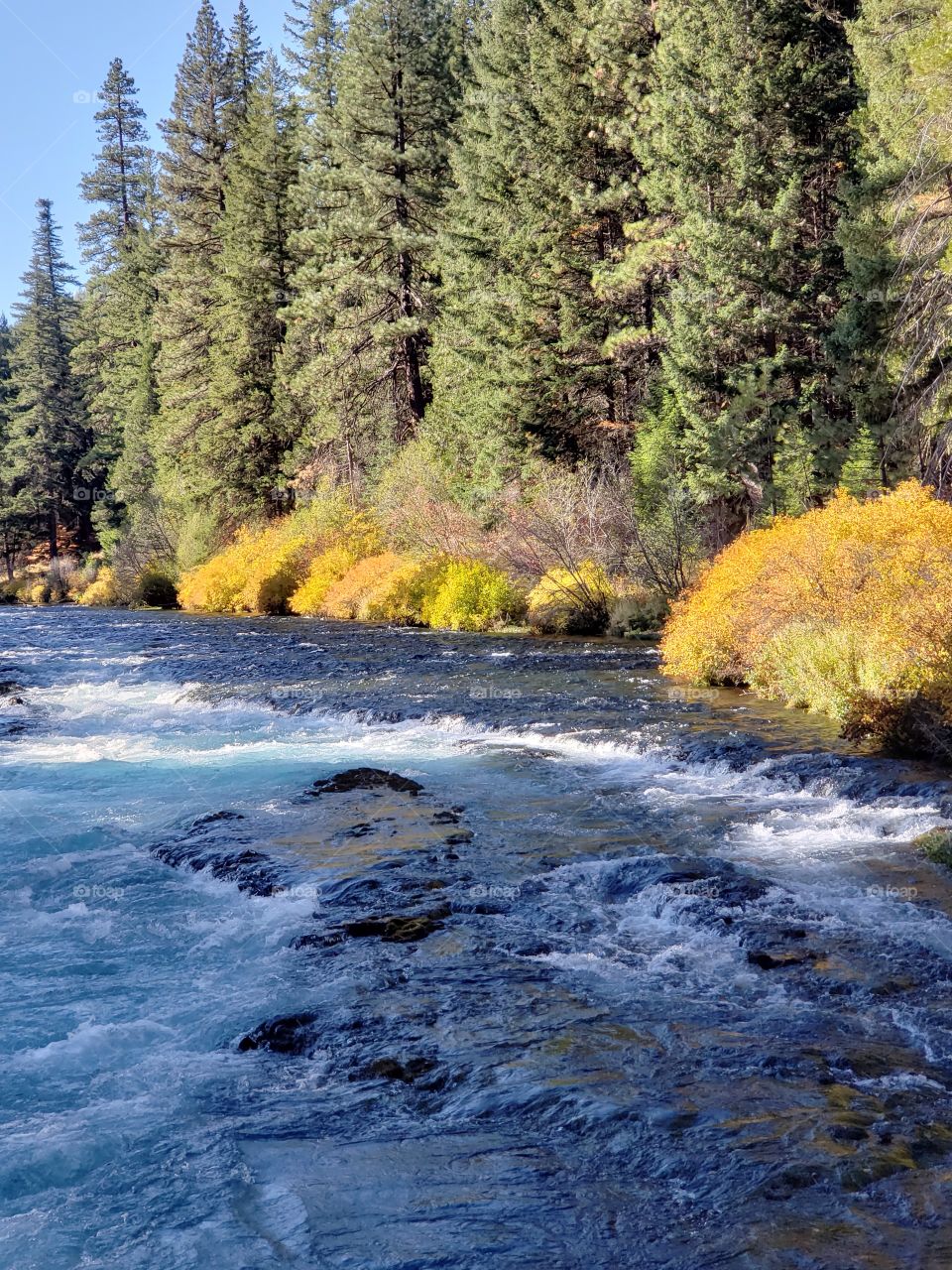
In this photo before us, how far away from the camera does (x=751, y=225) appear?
930 inches

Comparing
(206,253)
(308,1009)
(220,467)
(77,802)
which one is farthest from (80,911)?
(206,253)

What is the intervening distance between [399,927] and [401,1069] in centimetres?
201

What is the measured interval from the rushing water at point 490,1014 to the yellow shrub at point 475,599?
13295mm

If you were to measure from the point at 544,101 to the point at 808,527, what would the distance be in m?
21.8

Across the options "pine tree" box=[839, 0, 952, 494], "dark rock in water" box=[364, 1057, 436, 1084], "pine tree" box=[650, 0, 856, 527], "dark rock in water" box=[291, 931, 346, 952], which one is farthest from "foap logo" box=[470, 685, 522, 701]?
"dark rock in water" box=[364, 1057, 436, 1084]

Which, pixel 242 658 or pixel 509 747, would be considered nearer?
pixel 509 747

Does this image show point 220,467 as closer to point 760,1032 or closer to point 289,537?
point 289,537

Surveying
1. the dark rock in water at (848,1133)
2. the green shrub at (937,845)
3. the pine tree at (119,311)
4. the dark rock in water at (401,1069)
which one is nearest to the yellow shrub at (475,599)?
the green shrub at (937,845)

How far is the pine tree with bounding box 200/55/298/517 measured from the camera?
4306 centimetres

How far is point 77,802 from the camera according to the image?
11.8 metres

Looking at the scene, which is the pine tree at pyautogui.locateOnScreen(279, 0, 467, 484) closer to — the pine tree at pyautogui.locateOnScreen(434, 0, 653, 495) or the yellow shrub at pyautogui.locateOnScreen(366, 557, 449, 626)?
the pine tree at pyautogui.locateOnScreen(434, 0, 653, 495)

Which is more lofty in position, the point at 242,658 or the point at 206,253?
the point at 206,253

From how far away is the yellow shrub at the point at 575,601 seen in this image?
78.9 feet

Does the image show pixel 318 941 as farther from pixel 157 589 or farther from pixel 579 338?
pixel 157 589
